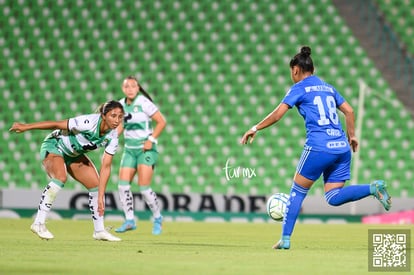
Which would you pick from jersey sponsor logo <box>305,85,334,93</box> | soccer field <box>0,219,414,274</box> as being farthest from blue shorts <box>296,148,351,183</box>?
soccer field <box>0,219,414,274</box>

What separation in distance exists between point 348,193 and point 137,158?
4.41 metres

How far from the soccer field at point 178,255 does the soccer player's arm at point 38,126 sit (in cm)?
116

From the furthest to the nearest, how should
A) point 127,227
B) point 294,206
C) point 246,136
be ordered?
point 127,227
point 294,206
point 246,136

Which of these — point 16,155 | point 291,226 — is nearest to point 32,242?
point 291,226

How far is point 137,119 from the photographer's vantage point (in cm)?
1248

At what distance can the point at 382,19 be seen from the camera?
70.5 feet

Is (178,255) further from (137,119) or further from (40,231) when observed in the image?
(137,119)

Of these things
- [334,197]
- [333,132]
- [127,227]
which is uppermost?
[333,132]

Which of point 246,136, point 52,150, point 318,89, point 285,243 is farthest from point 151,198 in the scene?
point 318,89

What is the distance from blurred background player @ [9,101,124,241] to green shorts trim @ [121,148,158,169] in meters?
2.34

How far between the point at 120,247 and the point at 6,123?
1205 centimetres

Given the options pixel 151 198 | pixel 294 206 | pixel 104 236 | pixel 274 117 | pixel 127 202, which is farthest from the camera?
pixel 151 198

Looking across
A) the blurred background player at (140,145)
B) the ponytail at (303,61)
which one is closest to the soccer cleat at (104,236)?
the blurred background player at (140,145)

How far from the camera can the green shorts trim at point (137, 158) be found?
12.4 m
